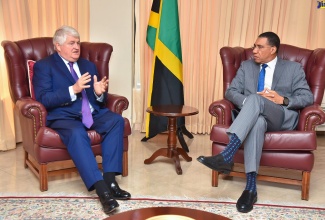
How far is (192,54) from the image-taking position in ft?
14.6

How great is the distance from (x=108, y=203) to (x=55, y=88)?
100cm

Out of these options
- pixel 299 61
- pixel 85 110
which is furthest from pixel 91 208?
pixel 299 61

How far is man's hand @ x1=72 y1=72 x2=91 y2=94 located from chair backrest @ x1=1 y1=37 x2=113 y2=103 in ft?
1.90

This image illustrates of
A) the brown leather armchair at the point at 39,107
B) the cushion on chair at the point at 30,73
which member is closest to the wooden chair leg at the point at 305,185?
the brown leather armchair at the point at 39,107

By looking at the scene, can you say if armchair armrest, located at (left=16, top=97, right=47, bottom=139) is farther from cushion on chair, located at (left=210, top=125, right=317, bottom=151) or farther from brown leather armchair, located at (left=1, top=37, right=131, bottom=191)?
cushion on chair, located at (left=210, top=125, right=317, bottom=151)

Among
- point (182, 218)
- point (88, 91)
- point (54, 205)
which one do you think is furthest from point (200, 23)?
point (182, 218)

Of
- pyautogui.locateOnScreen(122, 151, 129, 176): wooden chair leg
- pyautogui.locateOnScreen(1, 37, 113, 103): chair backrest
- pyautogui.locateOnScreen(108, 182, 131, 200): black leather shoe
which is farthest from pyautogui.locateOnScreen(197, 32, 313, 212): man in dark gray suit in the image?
pyautogui.locateOnScreen(1, 37, 113, 103): chair backrest

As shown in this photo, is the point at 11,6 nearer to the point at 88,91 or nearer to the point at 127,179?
the point at 88,91

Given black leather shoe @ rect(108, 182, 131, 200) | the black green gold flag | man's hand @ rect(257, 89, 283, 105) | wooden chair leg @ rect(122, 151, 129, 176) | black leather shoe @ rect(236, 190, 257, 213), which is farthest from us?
the black green gold flag

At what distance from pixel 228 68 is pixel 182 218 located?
194 centimetres

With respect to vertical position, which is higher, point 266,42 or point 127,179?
point 266,42

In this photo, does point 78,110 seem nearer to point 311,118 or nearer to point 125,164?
point 125,164

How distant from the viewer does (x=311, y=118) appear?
2.74m

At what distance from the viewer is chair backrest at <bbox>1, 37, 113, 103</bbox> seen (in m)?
3.11
